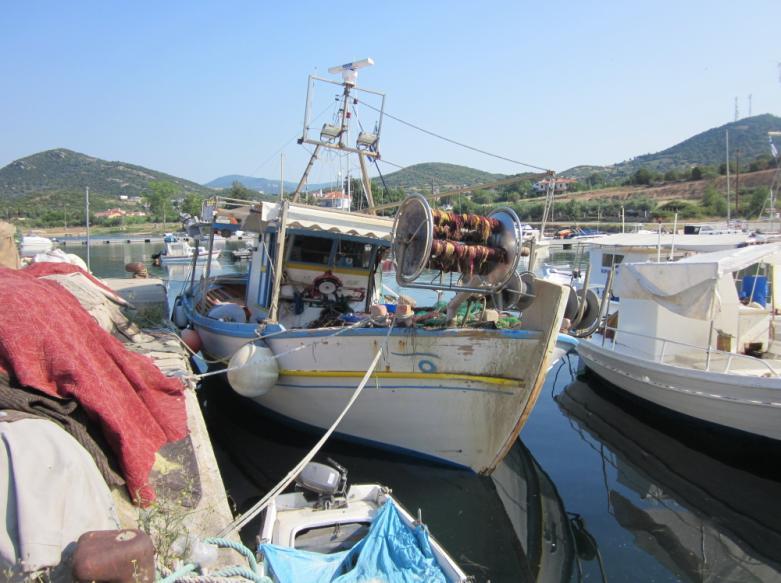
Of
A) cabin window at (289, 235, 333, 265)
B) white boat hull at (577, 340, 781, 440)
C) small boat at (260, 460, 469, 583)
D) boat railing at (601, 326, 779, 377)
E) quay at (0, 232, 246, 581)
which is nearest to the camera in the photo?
quay at (0, 232, 246, 581)

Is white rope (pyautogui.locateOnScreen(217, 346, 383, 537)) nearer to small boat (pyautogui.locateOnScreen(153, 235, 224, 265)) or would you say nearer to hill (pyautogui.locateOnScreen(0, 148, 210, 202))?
small boat (pyautogui.locateOnScreen(153, 235, 224, 265))

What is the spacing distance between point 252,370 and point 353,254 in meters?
3.16

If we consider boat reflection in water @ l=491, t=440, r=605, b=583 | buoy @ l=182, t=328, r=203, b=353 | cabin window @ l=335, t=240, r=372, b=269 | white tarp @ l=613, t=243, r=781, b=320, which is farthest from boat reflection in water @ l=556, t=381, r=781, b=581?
buoy @ l=182, t=328, r=203, b=353

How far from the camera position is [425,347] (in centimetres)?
675

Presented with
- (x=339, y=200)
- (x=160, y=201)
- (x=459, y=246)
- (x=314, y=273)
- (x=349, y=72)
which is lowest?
(x=314, y=273)

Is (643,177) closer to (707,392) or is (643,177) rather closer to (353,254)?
(707,392)

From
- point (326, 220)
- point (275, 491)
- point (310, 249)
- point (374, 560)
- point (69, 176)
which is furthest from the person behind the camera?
point (69, 176)

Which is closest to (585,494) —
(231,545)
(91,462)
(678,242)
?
(231,545)

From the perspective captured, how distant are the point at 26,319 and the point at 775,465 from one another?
978 centimetres

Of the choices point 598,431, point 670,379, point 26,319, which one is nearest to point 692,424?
→ point 670,379

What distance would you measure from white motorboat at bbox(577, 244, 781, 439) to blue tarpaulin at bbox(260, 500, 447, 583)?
609cm

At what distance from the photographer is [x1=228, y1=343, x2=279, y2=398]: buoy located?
25.0 feet

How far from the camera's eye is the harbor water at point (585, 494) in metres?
6.02

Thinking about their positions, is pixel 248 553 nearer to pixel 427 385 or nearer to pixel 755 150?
pixel 427 385
